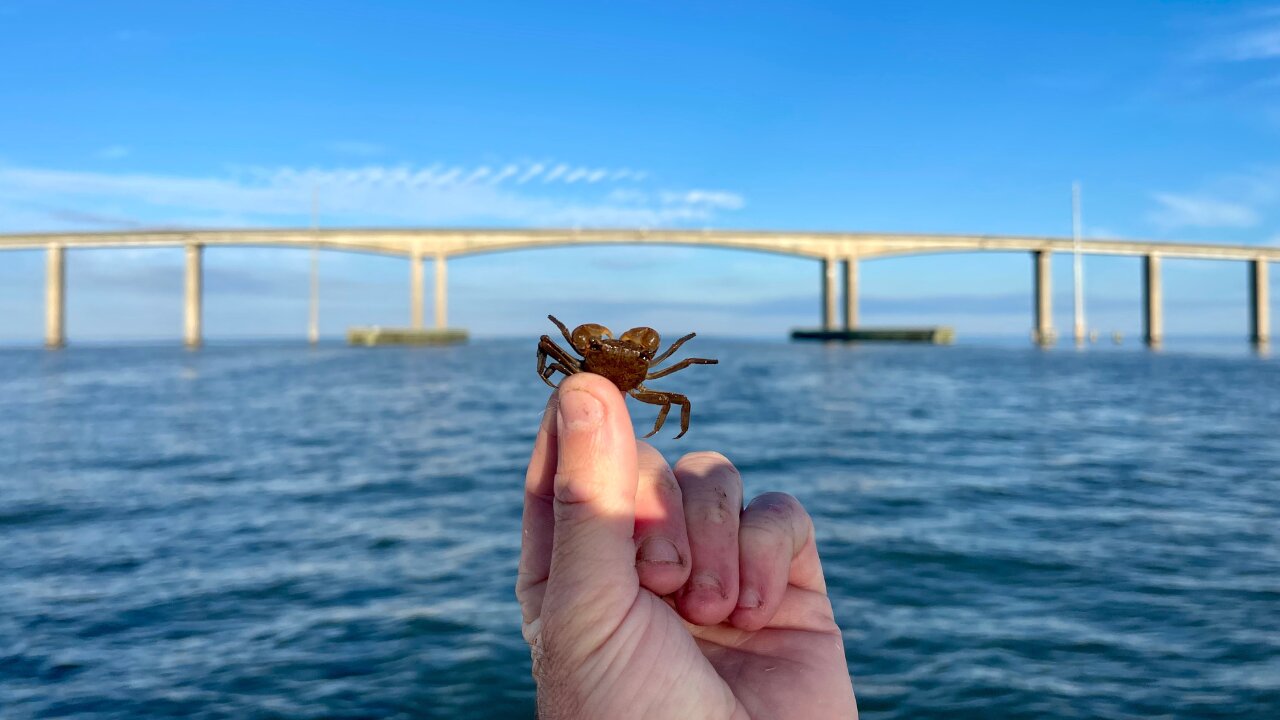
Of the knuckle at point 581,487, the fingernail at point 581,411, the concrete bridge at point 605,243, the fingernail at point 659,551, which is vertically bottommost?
the fingernail at point 659,551

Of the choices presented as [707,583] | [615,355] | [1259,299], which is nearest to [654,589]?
[707,583]

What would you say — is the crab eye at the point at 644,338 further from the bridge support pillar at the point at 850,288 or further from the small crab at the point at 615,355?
the bridge support pillar at the point at 850,288

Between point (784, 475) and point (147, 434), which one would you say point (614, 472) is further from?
point (147, 434)

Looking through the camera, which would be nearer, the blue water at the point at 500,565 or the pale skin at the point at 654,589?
the pale skin at the point at 654,589

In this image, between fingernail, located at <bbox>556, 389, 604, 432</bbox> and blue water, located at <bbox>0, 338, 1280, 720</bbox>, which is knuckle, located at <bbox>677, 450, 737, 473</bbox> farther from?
blue water, located at <bbox>0, 338, 1280, 720</bbox>

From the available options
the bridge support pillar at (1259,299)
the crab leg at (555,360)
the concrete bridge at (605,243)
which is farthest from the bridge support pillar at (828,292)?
the crab leg at (555,360)

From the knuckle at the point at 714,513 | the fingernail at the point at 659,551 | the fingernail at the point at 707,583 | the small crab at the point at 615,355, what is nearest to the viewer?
the fingernail at the point at 659,551

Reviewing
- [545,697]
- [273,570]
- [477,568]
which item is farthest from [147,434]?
[545,697]

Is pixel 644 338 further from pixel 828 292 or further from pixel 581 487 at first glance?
pixel 828 292
